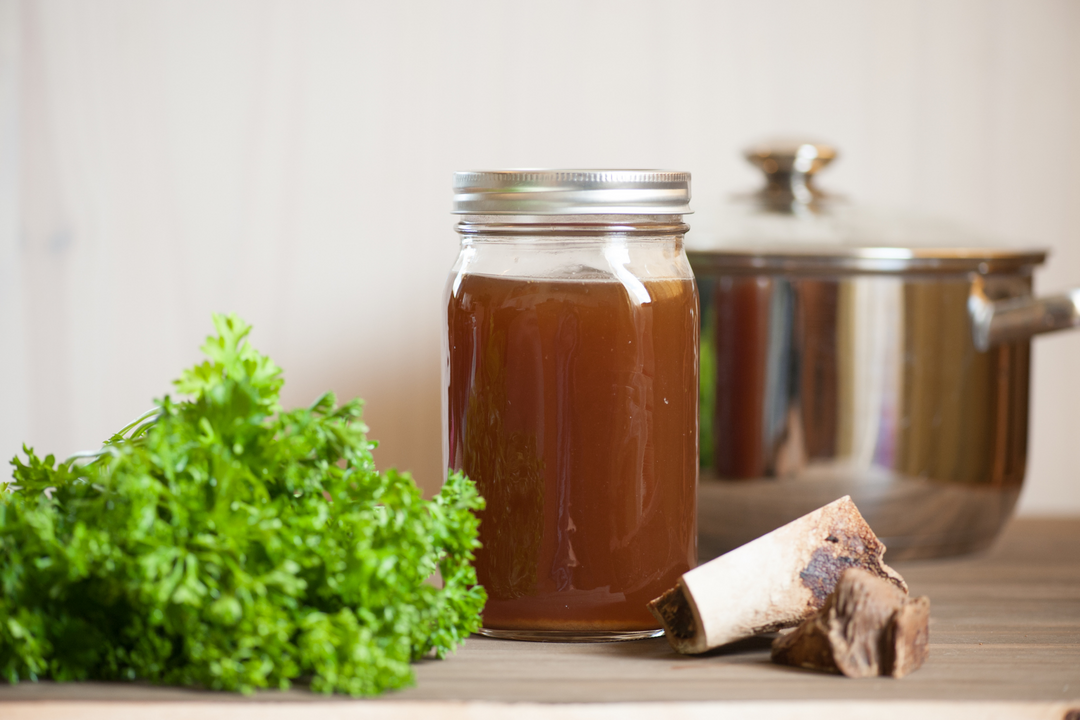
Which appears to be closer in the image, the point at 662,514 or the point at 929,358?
the point at 662,514

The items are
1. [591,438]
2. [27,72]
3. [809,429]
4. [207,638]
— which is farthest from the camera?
[27,72]

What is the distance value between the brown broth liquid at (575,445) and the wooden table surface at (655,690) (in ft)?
0.12

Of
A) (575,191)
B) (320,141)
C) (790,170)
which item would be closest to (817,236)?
(790,170)

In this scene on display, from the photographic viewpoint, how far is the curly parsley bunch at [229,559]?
542mm

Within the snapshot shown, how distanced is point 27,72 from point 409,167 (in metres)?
0.46

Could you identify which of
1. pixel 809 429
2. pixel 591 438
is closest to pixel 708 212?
pixel 809 429

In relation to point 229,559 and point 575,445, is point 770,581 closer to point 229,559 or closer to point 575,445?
point 575,445

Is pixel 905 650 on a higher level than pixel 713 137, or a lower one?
lower

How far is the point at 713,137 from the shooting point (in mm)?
1243

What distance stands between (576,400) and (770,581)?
17cm

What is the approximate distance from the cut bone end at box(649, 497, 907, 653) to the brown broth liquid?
0.05m

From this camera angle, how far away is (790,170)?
3.28ft

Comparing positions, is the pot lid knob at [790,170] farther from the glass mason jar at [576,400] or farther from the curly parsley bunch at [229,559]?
the curly parsley bunch at [229,559]

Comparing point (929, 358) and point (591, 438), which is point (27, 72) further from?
point (929, 358)
